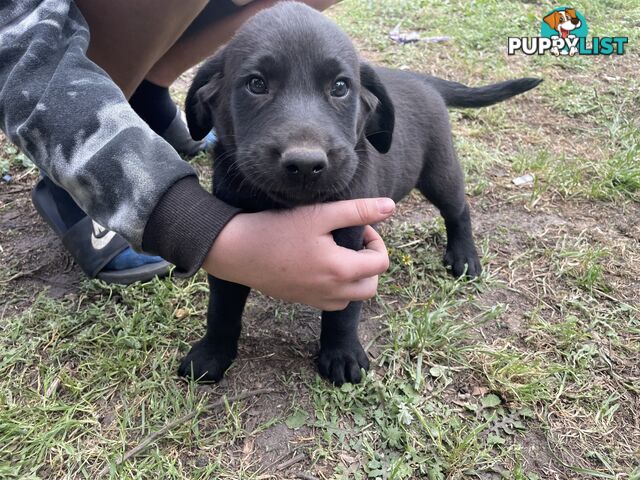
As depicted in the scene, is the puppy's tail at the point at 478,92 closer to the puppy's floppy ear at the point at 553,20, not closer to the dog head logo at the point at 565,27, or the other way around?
the dog head logo at the point at 565,27

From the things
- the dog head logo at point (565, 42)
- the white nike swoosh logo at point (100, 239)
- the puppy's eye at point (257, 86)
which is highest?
the puppy's eye at point (257, 86)

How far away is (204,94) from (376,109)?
1.92ft

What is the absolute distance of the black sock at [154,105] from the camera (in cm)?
296

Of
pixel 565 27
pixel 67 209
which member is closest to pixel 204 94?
pixel 67 209

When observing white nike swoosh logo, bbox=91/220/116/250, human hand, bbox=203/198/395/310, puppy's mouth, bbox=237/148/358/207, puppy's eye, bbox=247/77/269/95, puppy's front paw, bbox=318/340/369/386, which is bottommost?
puppy's front paw, bbox=318/340/369/386

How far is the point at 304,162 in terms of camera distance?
4.15 ft

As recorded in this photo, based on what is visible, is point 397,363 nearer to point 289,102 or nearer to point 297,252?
point 297,252

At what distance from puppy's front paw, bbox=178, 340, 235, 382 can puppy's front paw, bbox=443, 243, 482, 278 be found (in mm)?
1151

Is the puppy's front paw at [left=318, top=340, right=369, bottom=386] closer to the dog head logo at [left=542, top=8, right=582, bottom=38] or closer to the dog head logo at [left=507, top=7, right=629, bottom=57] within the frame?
the dog head logo at [left=507, top=7, right=629, bottom=57]

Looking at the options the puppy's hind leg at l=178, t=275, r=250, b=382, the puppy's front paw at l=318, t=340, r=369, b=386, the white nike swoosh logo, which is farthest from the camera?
the white nike swoosh logo

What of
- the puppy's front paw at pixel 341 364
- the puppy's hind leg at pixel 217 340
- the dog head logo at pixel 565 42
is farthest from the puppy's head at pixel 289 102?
the dog head logo at pixel 565 42

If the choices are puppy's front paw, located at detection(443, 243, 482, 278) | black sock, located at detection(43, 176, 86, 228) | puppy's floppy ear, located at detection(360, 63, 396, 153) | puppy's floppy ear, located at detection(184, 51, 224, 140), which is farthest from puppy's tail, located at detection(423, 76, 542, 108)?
black sock, located at detection(43, 176, 86, 228)

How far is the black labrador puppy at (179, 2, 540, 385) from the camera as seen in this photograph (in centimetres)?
138

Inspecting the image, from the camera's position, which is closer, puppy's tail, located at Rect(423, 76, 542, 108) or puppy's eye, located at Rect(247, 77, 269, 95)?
puppy's eye, located at Rect(247, 77, 269, 95)
